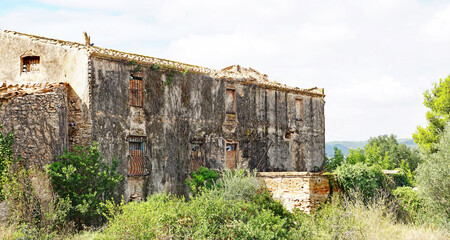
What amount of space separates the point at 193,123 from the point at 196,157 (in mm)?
1346

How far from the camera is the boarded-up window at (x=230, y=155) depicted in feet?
64.5

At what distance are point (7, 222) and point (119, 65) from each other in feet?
21.4

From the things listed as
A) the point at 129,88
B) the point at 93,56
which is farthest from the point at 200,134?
the point at 93,56

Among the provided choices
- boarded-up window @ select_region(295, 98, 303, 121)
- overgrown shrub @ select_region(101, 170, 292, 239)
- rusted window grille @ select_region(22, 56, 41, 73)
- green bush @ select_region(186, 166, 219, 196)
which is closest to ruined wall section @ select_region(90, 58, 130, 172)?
rusted window grille @ select_region(22, 56, 41, 73)

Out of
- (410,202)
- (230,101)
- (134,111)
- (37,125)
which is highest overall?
(230,101)

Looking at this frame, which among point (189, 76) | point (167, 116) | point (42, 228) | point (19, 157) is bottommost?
point (42, 228)

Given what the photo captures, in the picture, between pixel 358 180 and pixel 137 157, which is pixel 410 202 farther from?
pixel 137 157

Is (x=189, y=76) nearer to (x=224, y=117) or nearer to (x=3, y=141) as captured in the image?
(x=224, y=117)

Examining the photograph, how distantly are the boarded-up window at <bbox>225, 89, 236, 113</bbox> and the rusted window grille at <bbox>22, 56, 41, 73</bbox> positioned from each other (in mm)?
7647

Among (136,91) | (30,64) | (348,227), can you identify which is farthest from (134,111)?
(348,227)

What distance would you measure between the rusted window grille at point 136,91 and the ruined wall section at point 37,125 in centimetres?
262

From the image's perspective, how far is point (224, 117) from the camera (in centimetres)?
1973

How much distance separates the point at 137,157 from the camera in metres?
16.4

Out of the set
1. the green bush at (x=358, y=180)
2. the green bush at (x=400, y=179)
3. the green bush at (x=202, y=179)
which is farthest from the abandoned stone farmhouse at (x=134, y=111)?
the green bush at (x=400, y=179)
